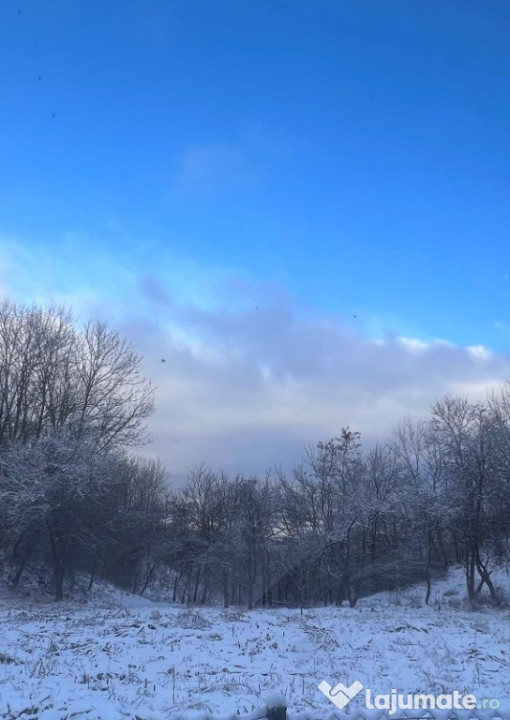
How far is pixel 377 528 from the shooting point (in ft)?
122

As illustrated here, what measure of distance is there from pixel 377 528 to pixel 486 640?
77.0 feet

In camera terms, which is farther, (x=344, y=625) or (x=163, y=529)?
(x=163, y=529)

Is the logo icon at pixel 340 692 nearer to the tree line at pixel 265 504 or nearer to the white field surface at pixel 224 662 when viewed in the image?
the white field surface at pixel 224 662

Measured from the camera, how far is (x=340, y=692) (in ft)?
29.5

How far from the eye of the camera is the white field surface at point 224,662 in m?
8.03

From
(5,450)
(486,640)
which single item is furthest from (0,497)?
(486,640)

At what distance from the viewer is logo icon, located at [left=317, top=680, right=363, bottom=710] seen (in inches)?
331

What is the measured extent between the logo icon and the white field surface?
0.12 metres

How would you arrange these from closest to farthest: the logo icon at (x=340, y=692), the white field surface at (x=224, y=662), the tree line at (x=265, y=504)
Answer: the white field surface at (x=224, y=662)
the logo icon at (x=340, y=692)
the tree line at (x=265, y=504)

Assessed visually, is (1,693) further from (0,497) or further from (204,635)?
(0,497)

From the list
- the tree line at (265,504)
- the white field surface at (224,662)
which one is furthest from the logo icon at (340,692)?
the tree line at (265,504)

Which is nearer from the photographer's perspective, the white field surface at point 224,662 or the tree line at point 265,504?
the white field surface at point 224,662

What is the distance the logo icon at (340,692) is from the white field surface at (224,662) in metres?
0.12

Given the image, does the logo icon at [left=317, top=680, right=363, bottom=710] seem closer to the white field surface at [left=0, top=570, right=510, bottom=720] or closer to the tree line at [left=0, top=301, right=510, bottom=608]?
the white field surface at [left=0, top=570, right=510, bottom=720]
